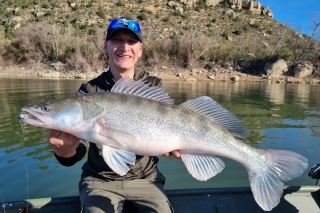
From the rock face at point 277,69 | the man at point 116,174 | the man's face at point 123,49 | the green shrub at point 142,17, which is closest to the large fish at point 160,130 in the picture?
the man at point 116,174

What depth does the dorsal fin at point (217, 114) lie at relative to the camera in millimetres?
2963

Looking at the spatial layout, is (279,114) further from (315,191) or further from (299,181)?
(315,191)

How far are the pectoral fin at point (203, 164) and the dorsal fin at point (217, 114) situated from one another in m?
0.32

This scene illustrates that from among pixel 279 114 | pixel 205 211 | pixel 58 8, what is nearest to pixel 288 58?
pixel 279 114

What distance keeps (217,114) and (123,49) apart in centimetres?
145

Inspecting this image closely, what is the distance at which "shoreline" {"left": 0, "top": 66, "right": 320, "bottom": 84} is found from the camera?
122ft

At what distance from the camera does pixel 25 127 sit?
10688 mm

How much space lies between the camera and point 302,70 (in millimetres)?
38750

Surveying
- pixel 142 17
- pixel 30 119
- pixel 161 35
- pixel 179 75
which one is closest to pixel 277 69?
pixel 179 75

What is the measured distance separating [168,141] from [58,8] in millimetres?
68070

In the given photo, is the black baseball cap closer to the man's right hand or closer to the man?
the man

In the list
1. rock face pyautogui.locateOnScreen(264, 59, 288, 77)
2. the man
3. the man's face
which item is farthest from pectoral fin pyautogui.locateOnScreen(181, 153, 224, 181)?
rock face pyautogui.locateOnScreen(264, 59, 288, 77)

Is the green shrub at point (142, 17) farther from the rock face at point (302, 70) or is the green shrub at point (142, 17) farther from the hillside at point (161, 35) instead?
the rock face at point (302, 70)

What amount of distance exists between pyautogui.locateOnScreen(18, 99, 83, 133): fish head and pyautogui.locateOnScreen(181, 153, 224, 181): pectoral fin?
1050mm
